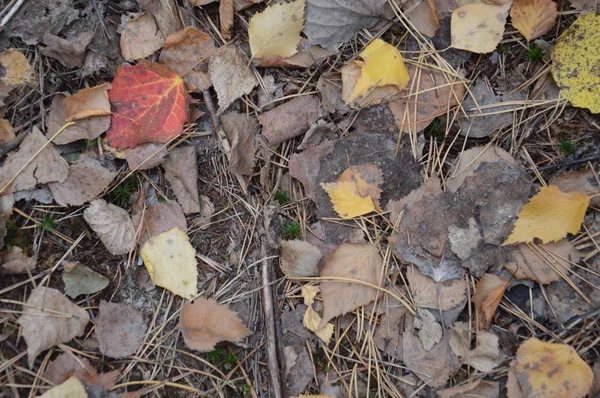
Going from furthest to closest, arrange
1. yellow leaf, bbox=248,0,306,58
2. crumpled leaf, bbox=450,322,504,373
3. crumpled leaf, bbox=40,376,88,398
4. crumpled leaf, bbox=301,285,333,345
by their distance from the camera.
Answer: yellow leaf, bbox=248,0,306,58
crumpled leaf, bbox=301,285,333,345
crumpled leaf, bbox=450,322,504,373
crumpled leaf, bbox=40,376,88,398

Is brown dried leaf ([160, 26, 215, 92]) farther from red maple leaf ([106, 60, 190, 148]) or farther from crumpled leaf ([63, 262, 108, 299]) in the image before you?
crumpled leaf ([63, 262, 108, 299])

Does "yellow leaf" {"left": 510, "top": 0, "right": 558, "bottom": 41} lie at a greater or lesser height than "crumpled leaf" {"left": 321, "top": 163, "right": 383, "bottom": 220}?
greater

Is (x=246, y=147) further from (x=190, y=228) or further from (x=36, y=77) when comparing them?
(x=36, y=77)

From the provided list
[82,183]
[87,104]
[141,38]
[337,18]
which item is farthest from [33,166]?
[337,18]

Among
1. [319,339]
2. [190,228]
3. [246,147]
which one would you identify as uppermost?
[246,147]

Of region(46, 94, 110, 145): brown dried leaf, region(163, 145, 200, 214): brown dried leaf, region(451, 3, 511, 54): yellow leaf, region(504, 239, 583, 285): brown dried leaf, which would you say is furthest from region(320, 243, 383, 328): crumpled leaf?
region(46, 94, 110, 145): brown dried leaf

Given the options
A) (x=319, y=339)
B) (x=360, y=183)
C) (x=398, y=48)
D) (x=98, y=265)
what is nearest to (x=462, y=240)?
(x=360, y=183)

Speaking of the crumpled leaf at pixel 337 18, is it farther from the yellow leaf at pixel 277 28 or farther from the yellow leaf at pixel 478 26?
the yellow leaf at pixel 478 26
